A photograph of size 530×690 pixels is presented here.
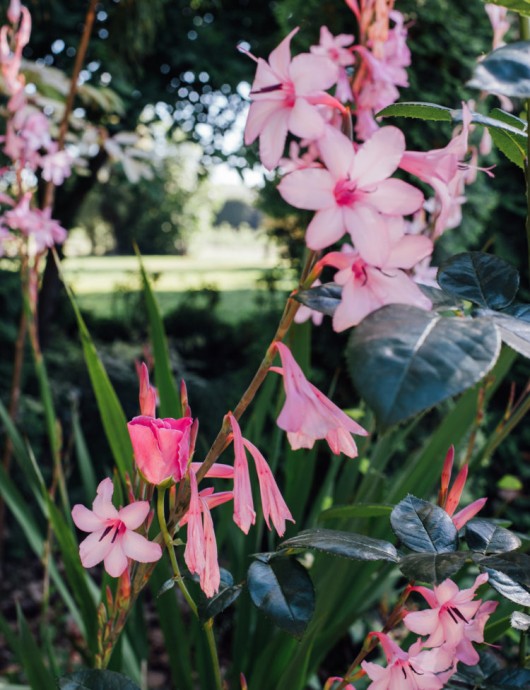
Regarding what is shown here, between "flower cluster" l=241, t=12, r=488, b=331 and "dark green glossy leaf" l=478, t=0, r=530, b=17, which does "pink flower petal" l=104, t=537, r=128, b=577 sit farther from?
"dark green glossy leaf" l=478, t=0, r=530, b=17

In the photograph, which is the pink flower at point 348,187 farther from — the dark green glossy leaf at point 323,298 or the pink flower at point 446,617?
the pink flower at point 446,617

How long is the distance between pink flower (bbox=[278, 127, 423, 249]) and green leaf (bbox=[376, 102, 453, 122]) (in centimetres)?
7

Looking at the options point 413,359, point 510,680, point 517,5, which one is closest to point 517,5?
point 517,5

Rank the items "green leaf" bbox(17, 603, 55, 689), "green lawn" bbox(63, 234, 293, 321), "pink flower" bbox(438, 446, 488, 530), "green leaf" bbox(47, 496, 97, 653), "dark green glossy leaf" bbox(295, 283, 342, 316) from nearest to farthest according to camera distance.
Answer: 1. "dark green glossy leaf" bbox(295, 283, 342, 316)
2. "pink flower" bbox(438, 446, 488, 530)
3. "green leaf" bbox(17, 603, 55, 689)
4. "green leaf" bbox(47, 496, 97, 653)
5. "green lawn" bbox(63, 234, 293, 321)

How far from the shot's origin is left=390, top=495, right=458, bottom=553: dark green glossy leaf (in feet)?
1.43

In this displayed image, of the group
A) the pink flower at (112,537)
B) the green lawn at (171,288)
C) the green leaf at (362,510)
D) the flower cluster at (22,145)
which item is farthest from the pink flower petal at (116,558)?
the green lawn at (171,288)

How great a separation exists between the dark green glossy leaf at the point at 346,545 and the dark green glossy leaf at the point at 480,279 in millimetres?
167

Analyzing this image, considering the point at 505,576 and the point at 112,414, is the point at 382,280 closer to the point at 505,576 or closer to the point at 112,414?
the point at 505,576

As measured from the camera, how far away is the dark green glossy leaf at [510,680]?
47cm

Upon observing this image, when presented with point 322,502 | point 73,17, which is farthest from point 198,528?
point 73,17

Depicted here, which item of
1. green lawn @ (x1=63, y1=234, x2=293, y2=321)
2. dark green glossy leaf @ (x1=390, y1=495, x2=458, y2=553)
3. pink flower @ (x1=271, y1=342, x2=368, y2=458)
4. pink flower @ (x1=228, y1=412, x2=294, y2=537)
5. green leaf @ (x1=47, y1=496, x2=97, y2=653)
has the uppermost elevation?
pink flower @ (x1=271, y1=342, x2=368, y2=458)

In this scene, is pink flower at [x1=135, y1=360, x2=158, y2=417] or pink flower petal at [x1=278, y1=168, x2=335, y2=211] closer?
pink flower petal at [x1=278, y1=168, x2=335, y2=211]

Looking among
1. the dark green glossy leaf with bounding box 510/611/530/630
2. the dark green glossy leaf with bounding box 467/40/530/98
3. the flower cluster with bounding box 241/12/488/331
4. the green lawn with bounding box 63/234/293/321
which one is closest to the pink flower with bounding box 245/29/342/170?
the flower cluster with bounding box 241/12/488/331

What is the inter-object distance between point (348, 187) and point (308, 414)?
0.41 feet
